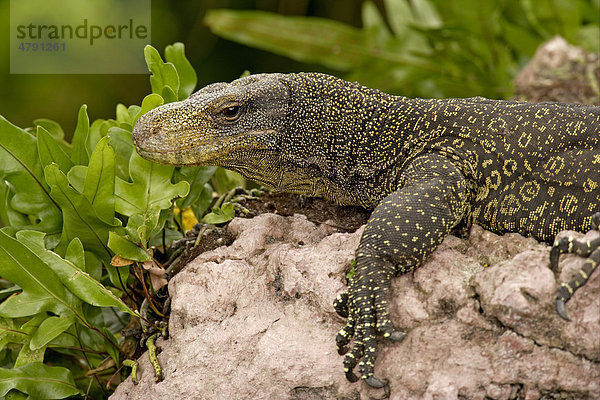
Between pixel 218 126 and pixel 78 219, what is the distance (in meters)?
1.18

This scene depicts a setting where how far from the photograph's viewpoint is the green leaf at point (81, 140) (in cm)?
505

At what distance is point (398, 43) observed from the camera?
10.1 metres

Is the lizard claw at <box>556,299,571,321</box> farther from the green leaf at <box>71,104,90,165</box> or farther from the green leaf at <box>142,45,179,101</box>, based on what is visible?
the green leaf at <box>71,104,90,165</box>

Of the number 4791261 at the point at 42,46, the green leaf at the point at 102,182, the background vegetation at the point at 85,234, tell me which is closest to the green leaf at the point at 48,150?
the background vegetation at the point at 85,234

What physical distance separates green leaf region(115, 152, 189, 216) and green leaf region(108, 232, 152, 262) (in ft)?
0.97

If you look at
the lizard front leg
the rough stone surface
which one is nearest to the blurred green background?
the lizard front leg

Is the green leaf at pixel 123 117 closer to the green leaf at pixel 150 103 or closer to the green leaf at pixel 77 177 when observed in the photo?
the green leaf at pixel 150 103

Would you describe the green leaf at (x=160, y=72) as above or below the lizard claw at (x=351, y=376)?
above

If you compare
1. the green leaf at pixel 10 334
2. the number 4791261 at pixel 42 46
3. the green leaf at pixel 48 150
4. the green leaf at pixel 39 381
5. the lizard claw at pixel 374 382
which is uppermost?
the green leaf at pixel 48 150

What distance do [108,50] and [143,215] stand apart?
669 cm

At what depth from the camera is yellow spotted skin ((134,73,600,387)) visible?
13.9 feet

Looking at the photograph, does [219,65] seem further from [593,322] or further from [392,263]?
[593,322]
